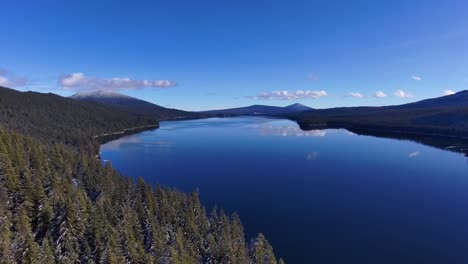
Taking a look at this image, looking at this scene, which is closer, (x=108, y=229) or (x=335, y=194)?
(x=108, y=229)

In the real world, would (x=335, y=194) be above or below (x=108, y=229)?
below

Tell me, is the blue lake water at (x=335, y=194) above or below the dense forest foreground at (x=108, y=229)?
below

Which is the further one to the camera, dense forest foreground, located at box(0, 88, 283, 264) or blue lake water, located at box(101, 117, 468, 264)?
blue lake water, located at box(101, 117, 468, 264)

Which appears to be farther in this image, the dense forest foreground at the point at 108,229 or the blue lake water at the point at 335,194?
the blue lake water at the point at 335,194

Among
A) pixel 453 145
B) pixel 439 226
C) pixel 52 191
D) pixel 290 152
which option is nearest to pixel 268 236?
pixel 439 226

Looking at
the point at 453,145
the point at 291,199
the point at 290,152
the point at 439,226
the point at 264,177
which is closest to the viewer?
the point at 439,226

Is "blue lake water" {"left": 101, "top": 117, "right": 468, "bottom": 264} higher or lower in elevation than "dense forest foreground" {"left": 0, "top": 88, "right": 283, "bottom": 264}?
lower

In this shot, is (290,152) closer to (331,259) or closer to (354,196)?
(354,196)

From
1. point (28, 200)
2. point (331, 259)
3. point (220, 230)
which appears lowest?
point (331, 259)
